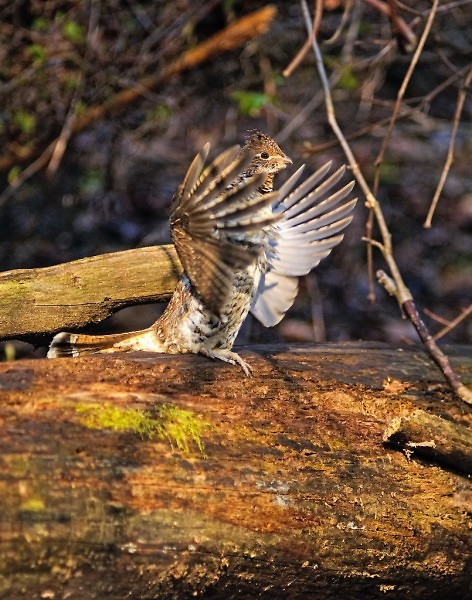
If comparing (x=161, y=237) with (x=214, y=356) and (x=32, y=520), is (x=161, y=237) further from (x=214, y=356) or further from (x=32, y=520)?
(x=32, y=520)

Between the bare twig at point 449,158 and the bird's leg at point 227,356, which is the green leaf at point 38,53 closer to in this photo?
the bare twig at point 449,158

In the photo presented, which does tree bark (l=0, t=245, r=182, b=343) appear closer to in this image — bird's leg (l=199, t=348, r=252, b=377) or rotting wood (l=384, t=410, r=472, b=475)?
bird's leg (l=199, t=348, r=252, b=377)

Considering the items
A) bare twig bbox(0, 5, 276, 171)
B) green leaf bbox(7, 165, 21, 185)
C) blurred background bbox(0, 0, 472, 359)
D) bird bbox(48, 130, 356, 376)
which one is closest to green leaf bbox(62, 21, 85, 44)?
blurred background bbox(0, 0, 472, 359)

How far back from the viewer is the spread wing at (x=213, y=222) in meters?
2.84

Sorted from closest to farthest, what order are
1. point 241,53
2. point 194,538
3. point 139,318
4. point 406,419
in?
1. point 194,538
2. point 406,419
3. point 139,318
4. point 241,53

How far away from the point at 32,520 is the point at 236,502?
644mm

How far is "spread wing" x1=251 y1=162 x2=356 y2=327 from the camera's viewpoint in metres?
4.07

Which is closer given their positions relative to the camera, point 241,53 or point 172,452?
point 172,452

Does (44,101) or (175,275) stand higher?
(44,101)

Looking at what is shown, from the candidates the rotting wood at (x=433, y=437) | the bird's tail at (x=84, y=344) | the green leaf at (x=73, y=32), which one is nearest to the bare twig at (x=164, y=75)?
the green leaf at (x=73, y=32)

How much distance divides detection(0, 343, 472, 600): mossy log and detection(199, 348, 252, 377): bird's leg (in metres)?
0.06

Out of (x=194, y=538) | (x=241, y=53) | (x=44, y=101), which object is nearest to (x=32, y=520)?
(x=194, y=538)

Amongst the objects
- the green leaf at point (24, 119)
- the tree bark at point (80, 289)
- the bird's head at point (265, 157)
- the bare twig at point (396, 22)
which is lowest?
the tree bark at point (80, 289)

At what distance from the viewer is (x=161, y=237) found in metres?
7.01
